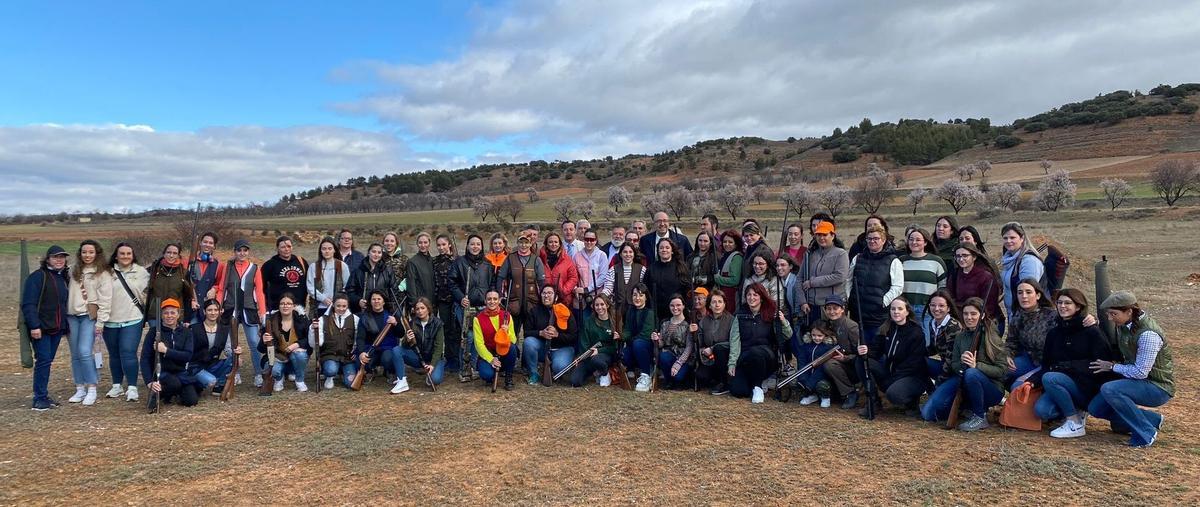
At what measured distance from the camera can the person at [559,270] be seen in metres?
8.09

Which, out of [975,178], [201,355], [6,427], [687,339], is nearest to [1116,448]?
[687,339]

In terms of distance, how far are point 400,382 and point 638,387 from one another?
266 cm

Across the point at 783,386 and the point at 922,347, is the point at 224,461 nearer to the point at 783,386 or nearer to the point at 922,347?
the point at 783,386

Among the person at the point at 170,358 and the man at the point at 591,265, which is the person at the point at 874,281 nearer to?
the man at the point at 591,265

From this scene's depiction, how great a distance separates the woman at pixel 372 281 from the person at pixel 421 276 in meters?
0.17

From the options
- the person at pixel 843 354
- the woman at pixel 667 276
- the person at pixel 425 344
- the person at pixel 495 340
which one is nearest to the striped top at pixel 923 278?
the person at pixel 843 354

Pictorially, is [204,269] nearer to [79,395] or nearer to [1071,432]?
[79,395]

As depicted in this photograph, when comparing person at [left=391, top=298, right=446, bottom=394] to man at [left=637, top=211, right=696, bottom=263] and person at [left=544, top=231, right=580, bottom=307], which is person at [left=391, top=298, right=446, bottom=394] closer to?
person at [left=544, top=231, right=580, bottom=307]

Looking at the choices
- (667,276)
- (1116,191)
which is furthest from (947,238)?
(1116,191)

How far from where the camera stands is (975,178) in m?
72.3

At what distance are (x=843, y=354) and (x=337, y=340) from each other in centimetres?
546

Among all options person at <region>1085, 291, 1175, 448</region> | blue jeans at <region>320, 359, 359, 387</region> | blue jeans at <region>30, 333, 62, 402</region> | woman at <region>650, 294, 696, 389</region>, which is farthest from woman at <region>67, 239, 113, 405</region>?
person at <region>1085, 291, 1175, 448</region>

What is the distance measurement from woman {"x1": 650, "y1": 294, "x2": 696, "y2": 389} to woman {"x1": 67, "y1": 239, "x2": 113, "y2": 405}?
18.8ft

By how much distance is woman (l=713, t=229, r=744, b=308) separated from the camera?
304 inches
